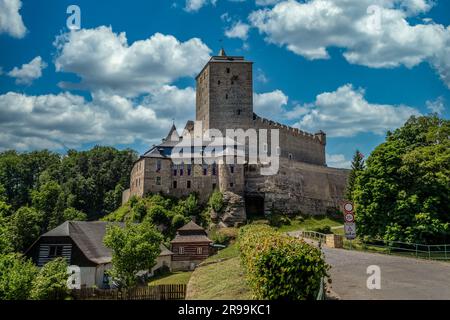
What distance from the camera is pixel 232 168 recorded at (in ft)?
189

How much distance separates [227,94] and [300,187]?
1937 cm

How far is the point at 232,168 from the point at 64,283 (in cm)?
3388

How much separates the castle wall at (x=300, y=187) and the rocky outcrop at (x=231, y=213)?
12.0ft

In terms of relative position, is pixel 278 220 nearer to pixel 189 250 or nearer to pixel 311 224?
pixel 311 224

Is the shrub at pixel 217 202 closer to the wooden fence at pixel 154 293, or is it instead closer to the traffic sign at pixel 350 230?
the wooden fence at pixel 154 293

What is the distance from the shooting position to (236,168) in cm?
5756

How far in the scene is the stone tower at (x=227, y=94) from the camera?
6725cm

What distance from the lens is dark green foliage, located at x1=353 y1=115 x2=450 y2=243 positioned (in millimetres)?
28656

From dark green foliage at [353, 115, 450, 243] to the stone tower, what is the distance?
3605cm

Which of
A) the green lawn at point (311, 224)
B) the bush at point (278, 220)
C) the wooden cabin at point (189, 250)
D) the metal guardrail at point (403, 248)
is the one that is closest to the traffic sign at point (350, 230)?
the metal guardrail at point (403, 248)

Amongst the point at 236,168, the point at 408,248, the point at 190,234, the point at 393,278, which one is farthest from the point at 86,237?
the point at 393,278

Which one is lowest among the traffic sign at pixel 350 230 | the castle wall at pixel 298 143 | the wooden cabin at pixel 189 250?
the wooden cabin at pixel 189 250
